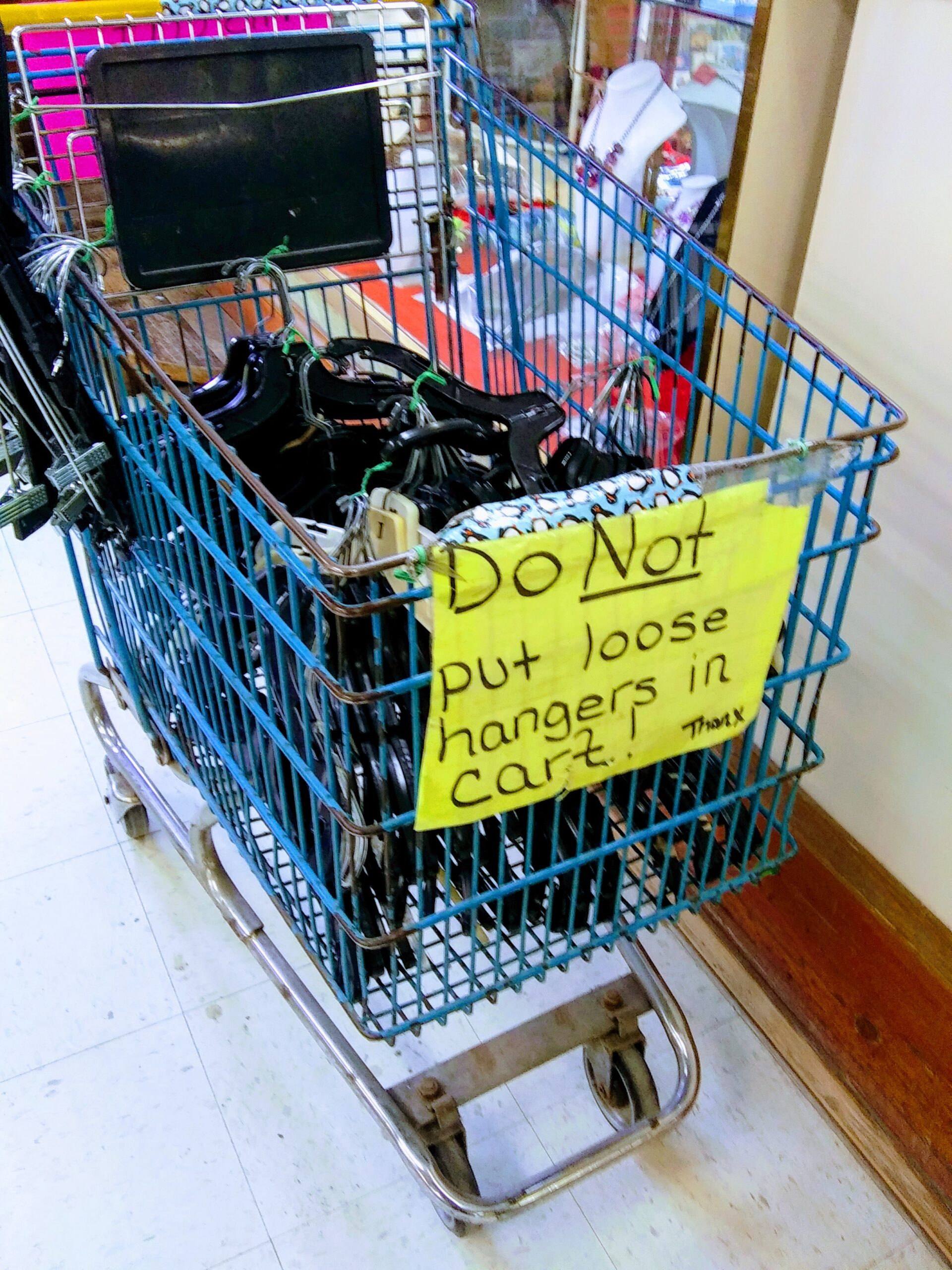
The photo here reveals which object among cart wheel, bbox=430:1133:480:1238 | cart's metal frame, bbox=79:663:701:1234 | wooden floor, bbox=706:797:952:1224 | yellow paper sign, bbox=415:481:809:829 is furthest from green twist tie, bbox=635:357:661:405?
cart wheel, bbox=430:1133:480:1238

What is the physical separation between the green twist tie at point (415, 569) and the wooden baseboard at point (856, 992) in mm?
862

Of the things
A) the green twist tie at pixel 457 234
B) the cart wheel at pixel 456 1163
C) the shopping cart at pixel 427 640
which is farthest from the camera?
the green twist tie at pixel 457 234

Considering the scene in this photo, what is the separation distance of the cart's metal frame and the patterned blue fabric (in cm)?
55

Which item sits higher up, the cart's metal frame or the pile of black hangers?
the pile of black hangers

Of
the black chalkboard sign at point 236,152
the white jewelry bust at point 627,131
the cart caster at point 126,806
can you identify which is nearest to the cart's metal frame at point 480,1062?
the cart caster at point 126,806

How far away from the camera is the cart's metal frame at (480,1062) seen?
1.00 metres

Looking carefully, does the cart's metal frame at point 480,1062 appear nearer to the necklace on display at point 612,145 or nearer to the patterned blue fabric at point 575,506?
the patterned blue fabric at point 575,506

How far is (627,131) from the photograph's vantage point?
1.49m

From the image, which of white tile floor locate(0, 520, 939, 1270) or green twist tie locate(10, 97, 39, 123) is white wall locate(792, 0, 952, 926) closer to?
white tile floor locate(0, 520, 939, 1270)

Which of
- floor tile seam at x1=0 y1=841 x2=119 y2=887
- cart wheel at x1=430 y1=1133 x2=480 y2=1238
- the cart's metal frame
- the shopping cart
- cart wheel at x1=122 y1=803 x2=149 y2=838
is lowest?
floor tile seam at x1=0 y1=841 x2=119 y2=887

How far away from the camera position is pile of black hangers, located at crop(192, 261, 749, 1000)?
760 mm

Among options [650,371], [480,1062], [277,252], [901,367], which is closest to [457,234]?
[277,252]

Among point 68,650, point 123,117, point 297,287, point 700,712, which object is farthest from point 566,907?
point 68,650

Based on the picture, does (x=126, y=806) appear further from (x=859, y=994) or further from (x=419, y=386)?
(x=859, y=994)
